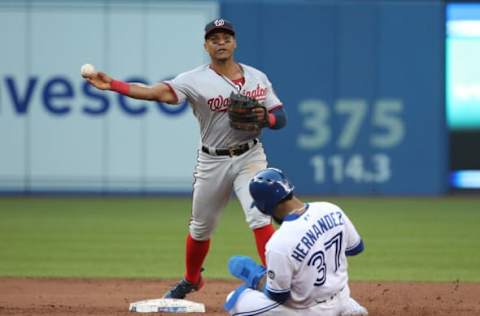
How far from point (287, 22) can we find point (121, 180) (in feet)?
11.7

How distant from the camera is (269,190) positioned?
6008 mm

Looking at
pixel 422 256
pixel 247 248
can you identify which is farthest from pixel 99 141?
pixel 422 256

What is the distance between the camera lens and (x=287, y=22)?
18141 millimetres

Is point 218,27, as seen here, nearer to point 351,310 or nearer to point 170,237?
point 351,310

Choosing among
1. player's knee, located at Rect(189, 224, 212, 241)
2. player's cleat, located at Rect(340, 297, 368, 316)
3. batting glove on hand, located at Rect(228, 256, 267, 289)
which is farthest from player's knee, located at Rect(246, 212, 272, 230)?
player's cleat, located at Rect(340, 297, 368, 316)

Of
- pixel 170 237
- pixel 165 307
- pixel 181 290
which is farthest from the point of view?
pixel 170 237

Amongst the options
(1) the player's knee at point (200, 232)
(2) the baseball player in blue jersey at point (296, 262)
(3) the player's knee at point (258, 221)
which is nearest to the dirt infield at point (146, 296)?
(1) the player's knee at point (200, 232)

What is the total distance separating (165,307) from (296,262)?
199 cm

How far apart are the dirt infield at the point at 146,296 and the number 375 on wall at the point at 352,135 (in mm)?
8702

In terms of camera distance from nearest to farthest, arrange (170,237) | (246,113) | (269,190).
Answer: (269,190) → (246,113) → (170,237)

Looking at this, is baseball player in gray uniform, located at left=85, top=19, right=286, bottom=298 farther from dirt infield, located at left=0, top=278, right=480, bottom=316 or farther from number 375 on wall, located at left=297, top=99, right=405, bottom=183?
number 375 on wall, located at left=297, top=99, right=405, bottom=183

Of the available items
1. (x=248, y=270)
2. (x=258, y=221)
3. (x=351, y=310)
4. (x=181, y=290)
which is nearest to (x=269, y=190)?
(x=248, y=270)

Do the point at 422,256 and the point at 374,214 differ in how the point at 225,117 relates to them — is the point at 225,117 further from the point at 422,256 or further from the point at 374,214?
the point at 374,214

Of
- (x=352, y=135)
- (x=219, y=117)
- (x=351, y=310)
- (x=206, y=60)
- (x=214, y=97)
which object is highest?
(x=206, y=60)
